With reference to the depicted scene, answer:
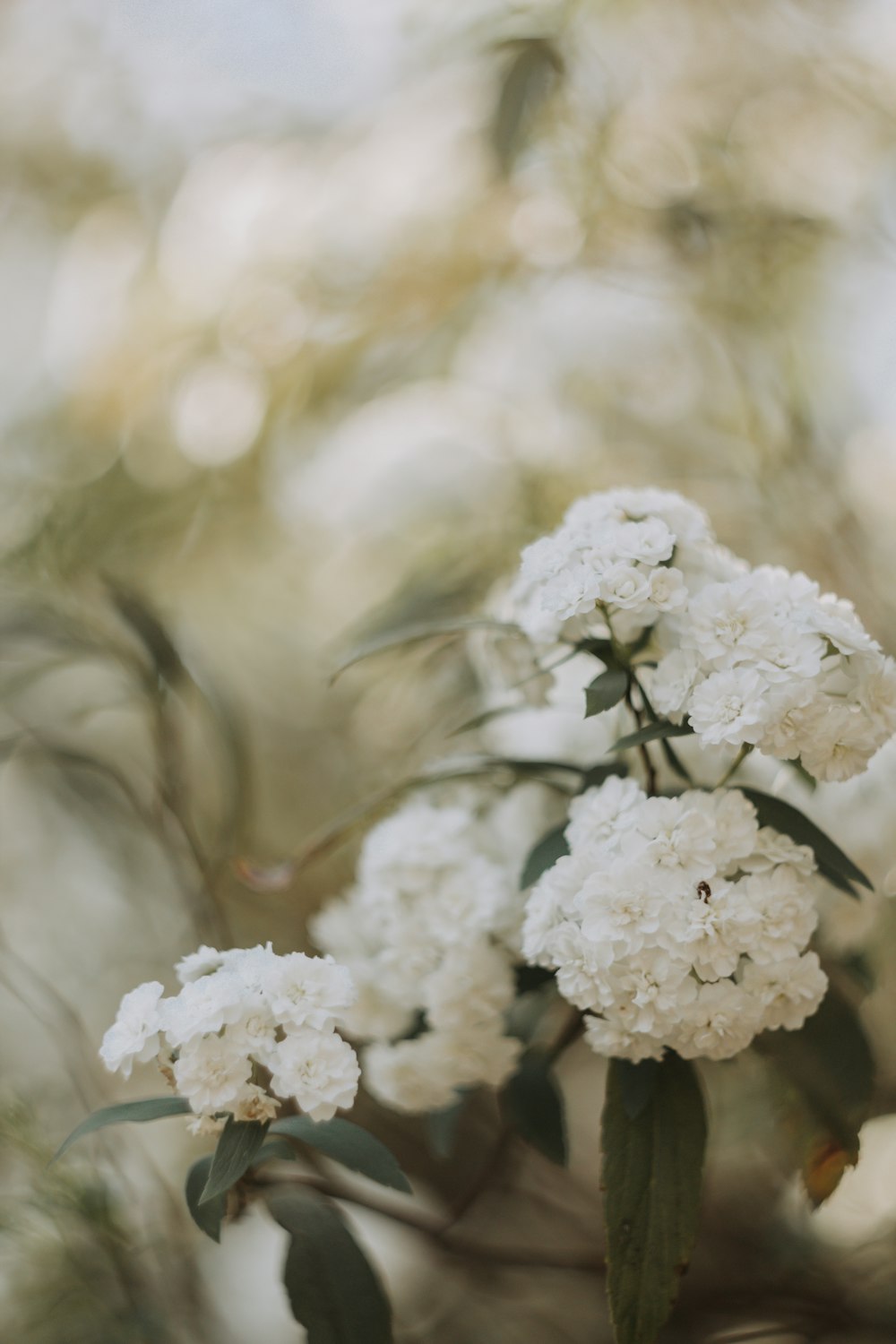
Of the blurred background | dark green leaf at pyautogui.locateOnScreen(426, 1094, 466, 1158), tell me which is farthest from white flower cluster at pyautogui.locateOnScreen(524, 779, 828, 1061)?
the blurred background

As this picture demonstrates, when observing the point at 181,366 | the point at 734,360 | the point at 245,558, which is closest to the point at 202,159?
the point at 181,366

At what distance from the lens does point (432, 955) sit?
593mm

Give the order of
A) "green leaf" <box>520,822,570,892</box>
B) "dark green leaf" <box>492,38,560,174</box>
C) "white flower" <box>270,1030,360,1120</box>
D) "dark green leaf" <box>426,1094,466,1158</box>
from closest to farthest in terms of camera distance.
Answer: "white flower" <box>270,1030,360,1120</box> < "green leaf" <box>520,822,570,892</box> < "dark green leaf" <box>426,1094,466,1158</box> < "dark green leaf" <box>492,38,560,174</box>

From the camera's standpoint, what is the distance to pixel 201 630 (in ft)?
3.42

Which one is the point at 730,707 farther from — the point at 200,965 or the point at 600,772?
the point at 200,965

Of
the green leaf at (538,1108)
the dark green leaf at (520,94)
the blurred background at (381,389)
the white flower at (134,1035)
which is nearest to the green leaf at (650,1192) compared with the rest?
the green leaf at (538,1108)

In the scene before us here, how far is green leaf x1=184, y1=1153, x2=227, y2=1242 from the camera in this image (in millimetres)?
455

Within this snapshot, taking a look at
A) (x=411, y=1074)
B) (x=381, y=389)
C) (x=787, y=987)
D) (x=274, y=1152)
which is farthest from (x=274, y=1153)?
(x=381, y=389)

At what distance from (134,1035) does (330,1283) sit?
0.52 ft

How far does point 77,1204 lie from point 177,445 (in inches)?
25.2

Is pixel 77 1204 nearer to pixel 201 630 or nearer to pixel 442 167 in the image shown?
pixel 201 630

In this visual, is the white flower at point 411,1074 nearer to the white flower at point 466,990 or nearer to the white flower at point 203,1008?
the white flower at point 466,990

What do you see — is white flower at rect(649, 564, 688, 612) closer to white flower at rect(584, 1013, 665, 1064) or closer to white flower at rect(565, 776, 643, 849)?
white flower at rect(565, 776, 643, 849)

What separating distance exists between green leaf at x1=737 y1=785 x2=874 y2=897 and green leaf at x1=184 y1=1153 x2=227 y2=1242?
297 millimetres
